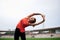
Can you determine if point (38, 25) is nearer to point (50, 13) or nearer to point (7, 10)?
point (50, 13)

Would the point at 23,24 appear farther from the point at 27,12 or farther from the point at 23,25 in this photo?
the point at 27,12

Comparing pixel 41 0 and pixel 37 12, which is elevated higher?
pixel 41 0

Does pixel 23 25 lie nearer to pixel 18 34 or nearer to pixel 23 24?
pixel 23 24

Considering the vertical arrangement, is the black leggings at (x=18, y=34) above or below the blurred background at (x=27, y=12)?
below

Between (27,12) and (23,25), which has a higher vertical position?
(27,12)

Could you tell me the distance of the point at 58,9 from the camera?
2307 millimetres

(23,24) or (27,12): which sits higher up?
(27,12)

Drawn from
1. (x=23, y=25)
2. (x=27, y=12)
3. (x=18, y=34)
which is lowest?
(x=18, y=34)

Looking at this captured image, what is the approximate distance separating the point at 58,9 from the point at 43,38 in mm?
410

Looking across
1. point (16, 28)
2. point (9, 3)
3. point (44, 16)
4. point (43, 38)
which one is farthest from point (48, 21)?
point (9, 3)

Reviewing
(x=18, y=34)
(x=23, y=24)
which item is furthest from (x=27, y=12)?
(x=18, y=34)

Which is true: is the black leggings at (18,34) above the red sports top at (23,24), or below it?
below

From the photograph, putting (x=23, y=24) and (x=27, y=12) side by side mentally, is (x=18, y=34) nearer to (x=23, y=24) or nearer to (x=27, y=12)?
(x=23, y=24)

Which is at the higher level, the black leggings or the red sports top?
the red sports top
